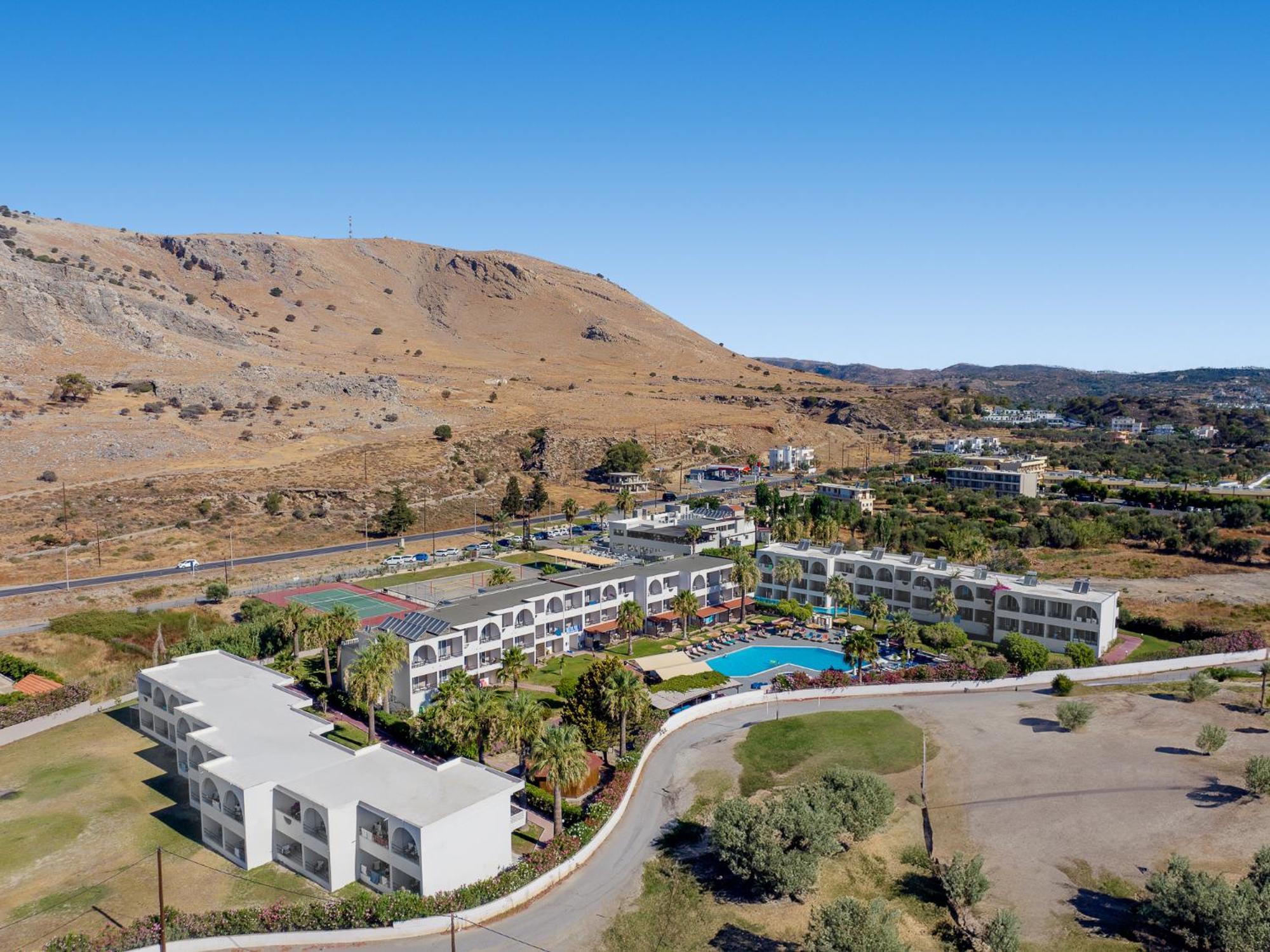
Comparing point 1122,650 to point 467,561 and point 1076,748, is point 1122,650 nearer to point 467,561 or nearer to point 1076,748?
point 1076,748

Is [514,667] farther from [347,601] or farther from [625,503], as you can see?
[625,503]

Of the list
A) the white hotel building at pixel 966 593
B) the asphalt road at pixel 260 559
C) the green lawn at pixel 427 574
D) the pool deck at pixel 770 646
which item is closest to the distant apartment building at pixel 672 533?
the white hotel building at pixel 966 593

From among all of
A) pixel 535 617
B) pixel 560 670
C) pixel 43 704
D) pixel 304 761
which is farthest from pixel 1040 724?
pixel 43 704

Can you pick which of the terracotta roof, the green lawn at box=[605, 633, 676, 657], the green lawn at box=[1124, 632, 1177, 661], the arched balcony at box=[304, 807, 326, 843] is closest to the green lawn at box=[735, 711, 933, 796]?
the green lawn at box=[605, 633, 676, 657]

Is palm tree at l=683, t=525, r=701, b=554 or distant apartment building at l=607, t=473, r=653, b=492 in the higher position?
distant apartment building at l=607, t=473, r=653, b=492

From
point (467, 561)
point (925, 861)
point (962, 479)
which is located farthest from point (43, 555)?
point (962, 479)

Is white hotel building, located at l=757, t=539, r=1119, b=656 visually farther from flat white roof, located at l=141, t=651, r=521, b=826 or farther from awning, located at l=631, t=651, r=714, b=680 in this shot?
flat white roof, located at l=141, t=651, r=521, b=826
